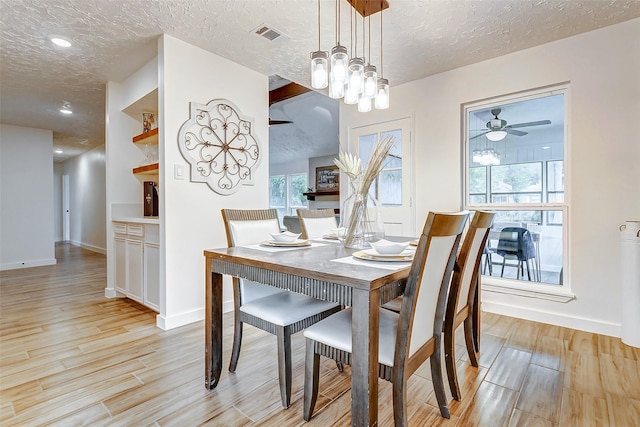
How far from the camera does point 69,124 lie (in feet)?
17.0

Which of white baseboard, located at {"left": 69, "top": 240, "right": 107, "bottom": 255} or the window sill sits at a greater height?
the window sill

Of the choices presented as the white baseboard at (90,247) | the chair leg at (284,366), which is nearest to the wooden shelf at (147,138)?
the chair leg at (284,366)

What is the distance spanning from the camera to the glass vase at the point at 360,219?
1.77m

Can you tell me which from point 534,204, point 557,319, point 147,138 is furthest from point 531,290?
point 147,138

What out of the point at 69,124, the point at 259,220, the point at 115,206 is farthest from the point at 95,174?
the point at 259,220

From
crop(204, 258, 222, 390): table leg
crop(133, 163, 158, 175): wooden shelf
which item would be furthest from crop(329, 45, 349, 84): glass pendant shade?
crop(133, 163, 158, 175): wooden shelf

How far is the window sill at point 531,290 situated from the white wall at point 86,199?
674 centimetres

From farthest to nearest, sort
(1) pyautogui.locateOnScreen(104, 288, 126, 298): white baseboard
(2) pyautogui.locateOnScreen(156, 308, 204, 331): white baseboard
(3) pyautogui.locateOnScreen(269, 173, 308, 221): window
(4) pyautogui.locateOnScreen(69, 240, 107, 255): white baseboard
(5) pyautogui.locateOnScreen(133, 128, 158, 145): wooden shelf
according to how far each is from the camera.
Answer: (3) pyautogui.locateOnScreen(269, 173, 308, 221): window, (4) pyautogui.locateOnScreen(69, 240, 107, 255): white baseboard, (1) pyautogui.locateOnScreen(104, 288, 126, 298): white baseboard, (5) pyautogui.locateOnScreen(133, 128, 158, 145): wooden shelf, (2) pyautogui.locateOnScreen(156, 308, 204, 331): white baseboard

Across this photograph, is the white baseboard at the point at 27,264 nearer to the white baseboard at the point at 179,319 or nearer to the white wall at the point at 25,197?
the white wall at the point at 25,197

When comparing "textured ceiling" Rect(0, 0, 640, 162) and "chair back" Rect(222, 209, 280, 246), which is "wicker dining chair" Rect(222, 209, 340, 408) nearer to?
"chair back" Rect(222, 209, 280, 246)

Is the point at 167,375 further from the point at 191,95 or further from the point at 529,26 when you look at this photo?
the point at 529,26

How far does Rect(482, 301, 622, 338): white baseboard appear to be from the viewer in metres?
2.42

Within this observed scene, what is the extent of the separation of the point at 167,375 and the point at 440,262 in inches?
64.7

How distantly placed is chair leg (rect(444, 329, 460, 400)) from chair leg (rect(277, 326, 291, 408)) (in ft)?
2.50
